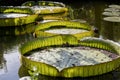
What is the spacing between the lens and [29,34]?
12.3m

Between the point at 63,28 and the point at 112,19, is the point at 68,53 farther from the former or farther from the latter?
the point at 112,19

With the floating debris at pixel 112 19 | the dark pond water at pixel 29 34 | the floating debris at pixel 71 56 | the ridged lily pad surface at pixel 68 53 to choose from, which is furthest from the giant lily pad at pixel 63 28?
the floating debris at pixel 112 19

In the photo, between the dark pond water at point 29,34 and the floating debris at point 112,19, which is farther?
the floating debris at point 112,19

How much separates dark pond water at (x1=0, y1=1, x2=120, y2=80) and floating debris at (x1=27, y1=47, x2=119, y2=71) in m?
0.58

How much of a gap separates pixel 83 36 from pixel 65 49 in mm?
1225

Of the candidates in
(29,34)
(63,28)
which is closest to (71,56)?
(63,28)

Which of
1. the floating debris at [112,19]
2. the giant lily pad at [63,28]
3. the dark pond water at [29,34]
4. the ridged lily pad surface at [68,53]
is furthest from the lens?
the floating debris at [112,19]

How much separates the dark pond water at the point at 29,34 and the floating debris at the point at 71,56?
22.7 inches

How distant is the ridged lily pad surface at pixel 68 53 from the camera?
7496mm

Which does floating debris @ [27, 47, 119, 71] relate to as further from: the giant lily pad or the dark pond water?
the giant lily pad

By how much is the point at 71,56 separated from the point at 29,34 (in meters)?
3.82

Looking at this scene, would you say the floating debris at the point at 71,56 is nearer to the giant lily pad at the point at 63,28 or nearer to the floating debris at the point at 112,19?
the giant lily pad at the point at 63,28

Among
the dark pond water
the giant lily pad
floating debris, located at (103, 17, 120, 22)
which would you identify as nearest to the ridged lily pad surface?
the dark pond water

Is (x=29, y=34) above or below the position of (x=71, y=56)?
below
